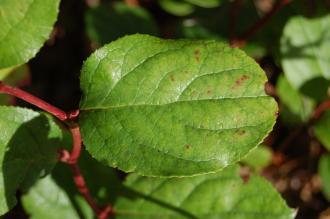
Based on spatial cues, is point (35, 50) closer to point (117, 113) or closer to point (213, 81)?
point (117, 113)

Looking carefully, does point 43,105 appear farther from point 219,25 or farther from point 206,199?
point 219,25

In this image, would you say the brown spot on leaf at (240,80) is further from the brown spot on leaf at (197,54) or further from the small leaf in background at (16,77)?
the small leaf in background at (16,77)

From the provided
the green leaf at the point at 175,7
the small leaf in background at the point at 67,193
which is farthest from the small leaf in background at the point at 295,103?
the small leaf in background at the point at 67,193

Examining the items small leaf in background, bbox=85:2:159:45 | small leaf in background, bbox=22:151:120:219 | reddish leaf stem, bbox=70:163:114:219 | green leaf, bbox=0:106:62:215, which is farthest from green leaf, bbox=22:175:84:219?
small leaf in background, bbox=85:2:159:45

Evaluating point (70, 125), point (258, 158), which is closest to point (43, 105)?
point (70, 125)

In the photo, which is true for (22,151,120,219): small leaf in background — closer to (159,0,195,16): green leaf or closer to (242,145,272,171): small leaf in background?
(242,145,272,171): small leaf in background

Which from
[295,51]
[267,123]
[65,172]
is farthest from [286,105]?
[267,123]
